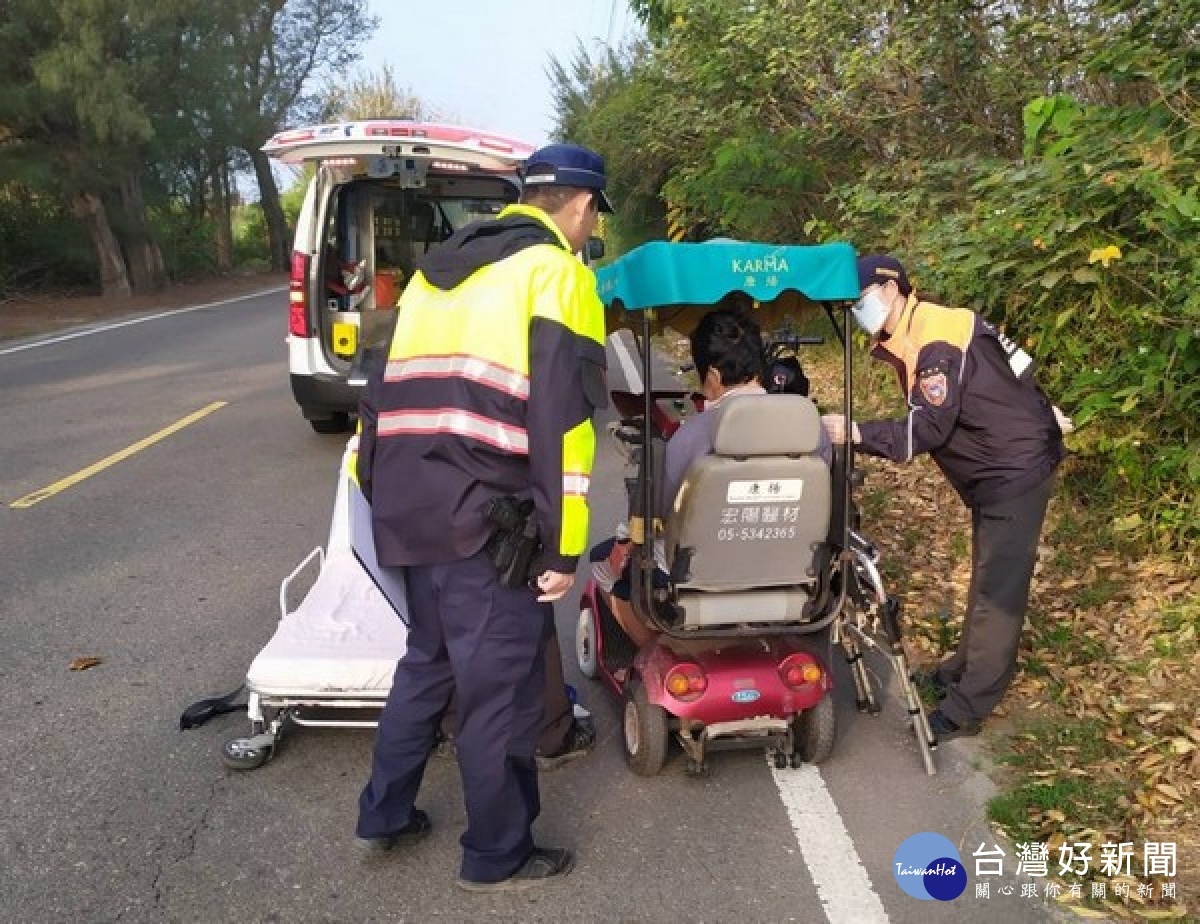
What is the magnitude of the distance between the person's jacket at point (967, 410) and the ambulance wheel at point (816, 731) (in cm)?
94

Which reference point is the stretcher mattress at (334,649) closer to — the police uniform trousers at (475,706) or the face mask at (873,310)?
the police uniform trousers at (475,706)

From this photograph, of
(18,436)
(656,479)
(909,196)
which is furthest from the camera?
(18,436)

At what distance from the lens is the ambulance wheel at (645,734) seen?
353 cm

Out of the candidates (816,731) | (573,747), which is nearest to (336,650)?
(573,747)

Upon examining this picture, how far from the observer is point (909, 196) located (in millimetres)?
7062

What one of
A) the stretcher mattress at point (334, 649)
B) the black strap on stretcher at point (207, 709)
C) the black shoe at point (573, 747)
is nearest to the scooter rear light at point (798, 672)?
the black shoe at point (573, 747)

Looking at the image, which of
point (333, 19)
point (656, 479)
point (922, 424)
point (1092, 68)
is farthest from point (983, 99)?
point (333, 19)

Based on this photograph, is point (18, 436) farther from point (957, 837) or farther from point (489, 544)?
point (957, 837)

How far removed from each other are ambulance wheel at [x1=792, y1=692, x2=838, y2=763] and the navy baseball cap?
1.95 metres

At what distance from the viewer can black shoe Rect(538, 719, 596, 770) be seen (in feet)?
12.0

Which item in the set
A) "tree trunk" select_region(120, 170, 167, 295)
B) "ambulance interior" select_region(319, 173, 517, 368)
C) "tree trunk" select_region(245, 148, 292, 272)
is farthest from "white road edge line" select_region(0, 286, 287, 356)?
"tree trunk" select_region(245, 148, 292, 272)

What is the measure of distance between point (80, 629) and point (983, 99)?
24.3 ft

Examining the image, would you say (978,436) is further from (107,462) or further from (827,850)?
(107,462)

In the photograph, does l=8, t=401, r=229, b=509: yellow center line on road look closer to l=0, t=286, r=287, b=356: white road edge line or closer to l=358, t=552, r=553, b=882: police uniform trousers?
l=358, t=552, r=553, b=882: police uniform trousers
